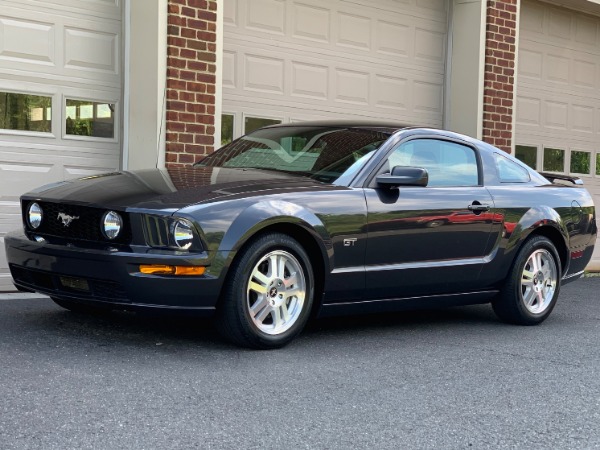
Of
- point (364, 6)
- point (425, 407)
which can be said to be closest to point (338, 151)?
point (425, 407)

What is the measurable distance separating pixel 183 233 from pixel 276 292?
70cm

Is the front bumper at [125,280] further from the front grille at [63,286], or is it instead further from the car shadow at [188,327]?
the car shadow at [188,327]

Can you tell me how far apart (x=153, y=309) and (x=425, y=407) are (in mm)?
1619

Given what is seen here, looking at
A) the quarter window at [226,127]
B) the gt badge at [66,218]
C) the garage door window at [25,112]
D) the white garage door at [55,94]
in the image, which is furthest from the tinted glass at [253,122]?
the gt badge at [66,218]

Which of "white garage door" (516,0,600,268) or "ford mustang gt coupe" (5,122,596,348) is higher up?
"white garage door" (516,0,600,268)

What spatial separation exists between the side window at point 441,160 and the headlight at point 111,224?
78.2 inches

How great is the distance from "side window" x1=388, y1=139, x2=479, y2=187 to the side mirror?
29 cm

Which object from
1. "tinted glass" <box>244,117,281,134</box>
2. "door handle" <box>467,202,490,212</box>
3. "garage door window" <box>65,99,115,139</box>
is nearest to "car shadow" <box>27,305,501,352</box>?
"door handle" <box>467,202,490,212</box>

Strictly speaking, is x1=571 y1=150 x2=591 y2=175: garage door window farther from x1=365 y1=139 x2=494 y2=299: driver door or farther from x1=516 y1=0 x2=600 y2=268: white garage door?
x1=365 y1=139 x2=494 y2=299: driver door

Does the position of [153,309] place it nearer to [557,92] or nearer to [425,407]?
[425,407]

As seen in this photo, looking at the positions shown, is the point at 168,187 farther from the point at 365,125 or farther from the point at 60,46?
the point at 60,46

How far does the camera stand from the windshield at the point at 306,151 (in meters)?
6.39

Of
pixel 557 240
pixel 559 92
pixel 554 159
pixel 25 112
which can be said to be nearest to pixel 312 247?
pixel 557 240

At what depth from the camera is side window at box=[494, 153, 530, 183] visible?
7428 millimetres
